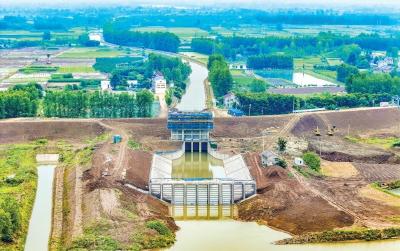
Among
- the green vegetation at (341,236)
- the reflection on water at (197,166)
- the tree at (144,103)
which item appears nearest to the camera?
the green vegetation at (341,236)

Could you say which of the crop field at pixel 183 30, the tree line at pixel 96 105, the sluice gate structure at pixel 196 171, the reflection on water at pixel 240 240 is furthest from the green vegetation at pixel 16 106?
the crop field at pixel 183 30

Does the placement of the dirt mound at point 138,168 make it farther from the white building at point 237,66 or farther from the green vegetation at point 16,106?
the white building at point 237,66

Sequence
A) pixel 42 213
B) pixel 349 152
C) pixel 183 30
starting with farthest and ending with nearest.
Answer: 1. pixel 183 30
2. pixel 349 152
3. pixel 42 213

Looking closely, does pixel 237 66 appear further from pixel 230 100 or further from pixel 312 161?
pixel 312 161

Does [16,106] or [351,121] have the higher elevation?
[16,106]

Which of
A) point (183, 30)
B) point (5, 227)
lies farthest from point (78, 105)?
point (183, 30)

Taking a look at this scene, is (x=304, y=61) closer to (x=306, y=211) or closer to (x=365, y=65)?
(x=365, y=65)

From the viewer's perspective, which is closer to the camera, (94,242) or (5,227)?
(94,242)

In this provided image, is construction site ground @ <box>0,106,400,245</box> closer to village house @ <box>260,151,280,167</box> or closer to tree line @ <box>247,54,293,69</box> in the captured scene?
village house @ <box>260,151,280,167</box>

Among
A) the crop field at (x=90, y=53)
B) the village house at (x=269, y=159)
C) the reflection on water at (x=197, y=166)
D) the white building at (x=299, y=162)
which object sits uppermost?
the village house at (x=269, y=159)
